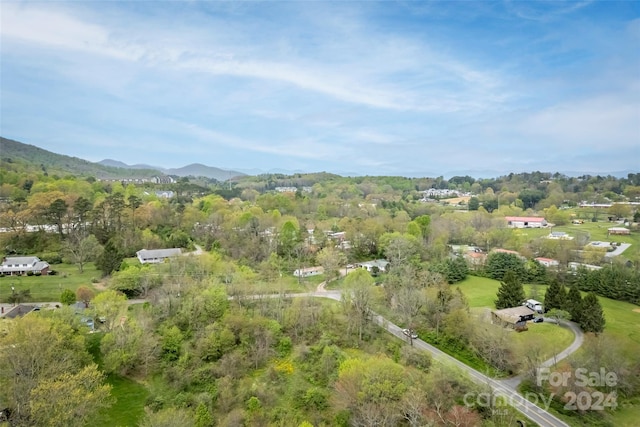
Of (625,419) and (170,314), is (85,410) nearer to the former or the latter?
(170,314)

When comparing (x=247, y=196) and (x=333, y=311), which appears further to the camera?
(x=247, y=196)

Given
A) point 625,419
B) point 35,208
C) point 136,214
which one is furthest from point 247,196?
point 625,419

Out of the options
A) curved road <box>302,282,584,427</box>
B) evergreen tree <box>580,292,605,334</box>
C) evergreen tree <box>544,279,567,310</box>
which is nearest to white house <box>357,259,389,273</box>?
curved road <box>302,282,584,427</box>

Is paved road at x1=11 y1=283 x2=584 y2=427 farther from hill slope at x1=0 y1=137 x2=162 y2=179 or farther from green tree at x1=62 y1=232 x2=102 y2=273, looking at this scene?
hill slope at x1=0 y1=137 x2=162 y2=179

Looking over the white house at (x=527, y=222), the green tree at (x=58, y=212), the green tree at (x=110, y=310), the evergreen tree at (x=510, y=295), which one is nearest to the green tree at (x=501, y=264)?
the evergreen tree at (x=510, y=295)

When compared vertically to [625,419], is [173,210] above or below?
above

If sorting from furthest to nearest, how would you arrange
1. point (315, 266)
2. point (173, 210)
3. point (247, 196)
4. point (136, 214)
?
1. point (247, 196)
2. point (173, 210)
3. point (136, 214)
4. point (315, 266)
